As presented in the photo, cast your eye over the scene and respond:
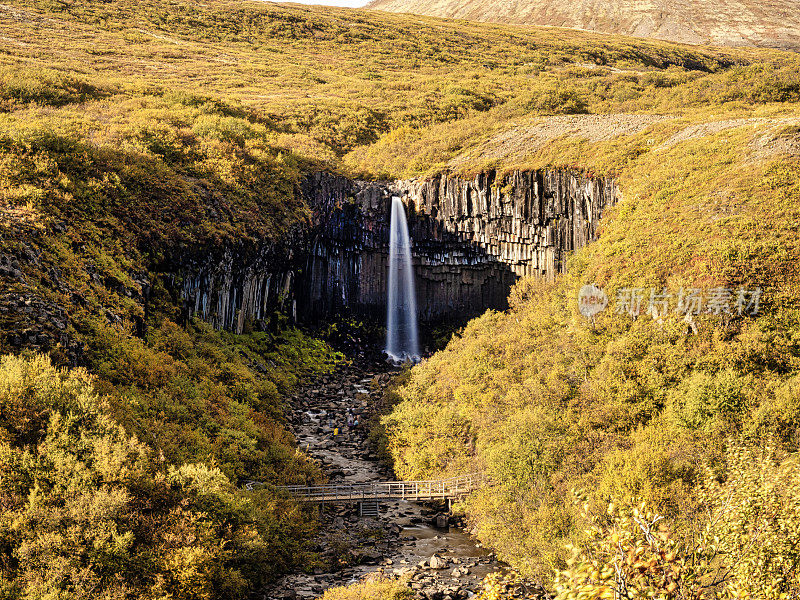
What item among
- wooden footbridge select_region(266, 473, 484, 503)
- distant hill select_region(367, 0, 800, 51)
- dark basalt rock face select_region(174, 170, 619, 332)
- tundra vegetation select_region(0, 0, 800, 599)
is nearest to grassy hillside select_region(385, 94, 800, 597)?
tundra vegetation select_region(0, 0, 800, 599)

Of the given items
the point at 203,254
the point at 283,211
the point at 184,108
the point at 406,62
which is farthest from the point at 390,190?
the point at 406,62

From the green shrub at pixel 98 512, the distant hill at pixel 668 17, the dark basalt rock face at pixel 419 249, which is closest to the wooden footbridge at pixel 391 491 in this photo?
the green shrub at pixel 98 512

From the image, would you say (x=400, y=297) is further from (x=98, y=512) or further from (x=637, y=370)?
(x=98, y=512)

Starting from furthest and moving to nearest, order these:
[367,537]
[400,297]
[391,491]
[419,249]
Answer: [400,297]
[419,249]
[391,491]
[367,537]

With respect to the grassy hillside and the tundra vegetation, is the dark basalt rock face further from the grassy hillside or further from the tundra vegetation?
the grassy hillside

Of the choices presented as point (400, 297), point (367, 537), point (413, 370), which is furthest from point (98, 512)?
point (400, 297)

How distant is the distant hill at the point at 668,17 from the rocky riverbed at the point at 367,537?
5230 inches

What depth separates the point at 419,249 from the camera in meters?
52.7

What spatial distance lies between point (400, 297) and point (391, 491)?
971 inches

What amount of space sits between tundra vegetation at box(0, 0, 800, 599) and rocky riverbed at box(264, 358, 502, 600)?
119cm

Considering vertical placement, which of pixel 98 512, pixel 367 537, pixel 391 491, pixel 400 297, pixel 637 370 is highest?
pixel 637 370

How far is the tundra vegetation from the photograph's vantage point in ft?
63.8

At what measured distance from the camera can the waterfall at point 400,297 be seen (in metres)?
53.2

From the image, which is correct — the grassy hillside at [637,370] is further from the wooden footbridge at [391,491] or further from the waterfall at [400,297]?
the waterfall at [400,297]
